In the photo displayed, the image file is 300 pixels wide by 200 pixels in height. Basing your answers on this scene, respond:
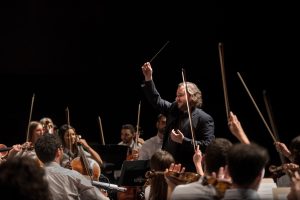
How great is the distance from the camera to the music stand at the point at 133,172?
16.1 feet

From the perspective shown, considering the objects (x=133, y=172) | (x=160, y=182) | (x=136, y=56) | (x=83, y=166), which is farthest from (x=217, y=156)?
(x=136, y=56)

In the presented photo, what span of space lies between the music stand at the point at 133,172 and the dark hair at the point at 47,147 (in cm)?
146

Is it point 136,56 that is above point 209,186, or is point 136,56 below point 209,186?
above

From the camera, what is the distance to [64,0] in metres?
7.70

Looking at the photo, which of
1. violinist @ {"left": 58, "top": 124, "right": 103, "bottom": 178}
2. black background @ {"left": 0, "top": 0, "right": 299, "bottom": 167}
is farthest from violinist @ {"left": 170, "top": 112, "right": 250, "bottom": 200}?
black background @ {"left": 0, "top": 0, "right": 299, "bottom": 167}

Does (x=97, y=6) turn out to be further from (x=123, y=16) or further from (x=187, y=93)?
(x=187, y=93)

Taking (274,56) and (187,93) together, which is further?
(274,56)

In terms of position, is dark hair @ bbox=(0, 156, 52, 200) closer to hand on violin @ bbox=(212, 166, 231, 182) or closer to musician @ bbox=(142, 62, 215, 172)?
hand on violin @ bbox=(212, 166, 231, 182)

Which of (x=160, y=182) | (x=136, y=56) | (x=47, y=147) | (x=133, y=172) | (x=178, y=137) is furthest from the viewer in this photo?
(x=136, y=56)

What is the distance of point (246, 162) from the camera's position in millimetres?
2299

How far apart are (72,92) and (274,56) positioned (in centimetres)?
296

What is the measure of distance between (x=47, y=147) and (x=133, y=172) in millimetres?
1575

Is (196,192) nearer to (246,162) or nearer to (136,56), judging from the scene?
(246,162)

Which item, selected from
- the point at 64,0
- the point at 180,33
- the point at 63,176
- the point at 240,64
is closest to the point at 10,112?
the point at 64,0
